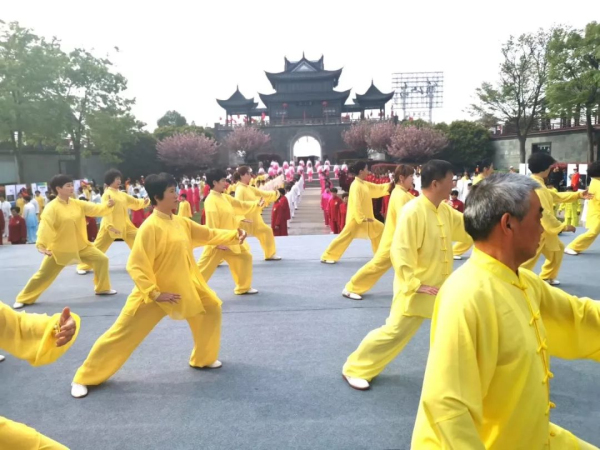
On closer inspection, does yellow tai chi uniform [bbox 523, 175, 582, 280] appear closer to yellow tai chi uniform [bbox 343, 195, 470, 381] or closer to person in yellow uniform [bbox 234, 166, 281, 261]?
yellow tai chi uniform [bbox 343, 195, 470, 381]

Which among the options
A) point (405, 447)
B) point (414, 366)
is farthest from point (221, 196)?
point (405, 447)

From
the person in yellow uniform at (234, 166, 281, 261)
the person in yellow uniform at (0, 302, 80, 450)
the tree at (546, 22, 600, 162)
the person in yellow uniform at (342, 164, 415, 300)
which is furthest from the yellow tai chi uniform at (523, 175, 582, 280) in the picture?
the tree at (546, 22, 600, 162)

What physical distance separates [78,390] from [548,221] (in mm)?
4759

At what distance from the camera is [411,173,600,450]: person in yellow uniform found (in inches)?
55.4

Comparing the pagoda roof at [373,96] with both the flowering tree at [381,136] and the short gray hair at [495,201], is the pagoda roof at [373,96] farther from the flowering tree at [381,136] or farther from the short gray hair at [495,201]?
the short gray hair at [495,201]

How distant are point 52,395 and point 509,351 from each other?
9.96ft

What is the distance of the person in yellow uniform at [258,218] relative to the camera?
7398 millimetres

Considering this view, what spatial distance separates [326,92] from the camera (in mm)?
47875

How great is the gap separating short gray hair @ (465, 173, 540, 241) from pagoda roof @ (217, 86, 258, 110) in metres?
49.4

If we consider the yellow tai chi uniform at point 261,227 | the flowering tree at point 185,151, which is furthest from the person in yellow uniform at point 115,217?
the flowering tree at point 185,151

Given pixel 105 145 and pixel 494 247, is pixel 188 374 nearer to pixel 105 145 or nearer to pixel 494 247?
pixel 494 247

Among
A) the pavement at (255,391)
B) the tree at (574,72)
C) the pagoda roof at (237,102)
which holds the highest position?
the pagoda roof at (237,102)

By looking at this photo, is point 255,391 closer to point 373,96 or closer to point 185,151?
point 185,151

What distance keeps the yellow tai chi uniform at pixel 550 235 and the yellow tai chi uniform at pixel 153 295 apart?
3504 millimetres
